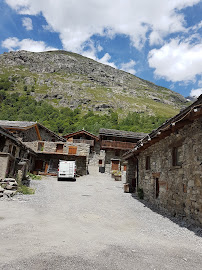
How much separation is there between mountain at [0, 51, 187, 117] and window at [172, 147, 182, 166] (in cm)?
8419

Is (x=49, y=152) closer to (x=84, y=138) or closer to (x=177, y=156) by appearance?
(x=84, y=138)

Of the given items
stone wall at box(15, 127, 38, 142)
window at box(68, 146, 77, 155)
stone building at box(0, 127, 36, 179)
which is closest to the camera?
stone building at box(0, 127, 36, 179)

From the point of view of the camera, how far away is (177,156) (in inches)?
345

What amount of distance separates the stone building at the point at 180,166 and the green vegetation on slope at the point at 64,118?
164 feet

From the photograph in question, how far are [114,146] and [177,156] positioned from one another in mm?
25884

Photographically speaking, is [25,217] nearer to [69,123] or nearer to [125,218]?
[125,218]

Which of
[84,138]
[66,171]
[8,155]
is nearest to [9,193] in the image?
[8,155]

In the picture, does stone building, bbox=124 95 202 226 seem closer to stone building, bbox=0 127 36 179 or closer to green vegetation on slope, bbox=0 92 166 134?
stone building, bbox=0 127 36 179

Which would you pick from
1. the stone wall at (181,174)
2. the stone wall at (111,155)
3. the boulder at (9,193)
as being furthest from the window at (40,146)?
the stone wall at (181,174)

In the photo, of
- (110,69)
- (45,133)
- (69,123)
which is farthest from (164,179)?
(110,69)

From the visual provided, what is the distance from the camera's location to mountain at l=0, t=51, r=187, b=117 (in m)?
102

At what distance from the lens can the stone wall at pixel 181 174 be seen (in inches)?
266

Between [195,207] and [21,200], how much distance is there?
26.3ft

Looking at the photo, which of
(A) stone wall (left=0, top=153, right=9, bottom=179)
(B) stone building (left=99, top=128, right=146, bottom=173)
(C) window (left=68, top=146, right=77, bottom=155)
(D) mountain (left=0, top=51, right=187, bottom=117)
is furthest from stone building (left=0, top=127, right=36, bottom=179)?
(D) mountain (left=0, top=51, right=187, bottom=117)
